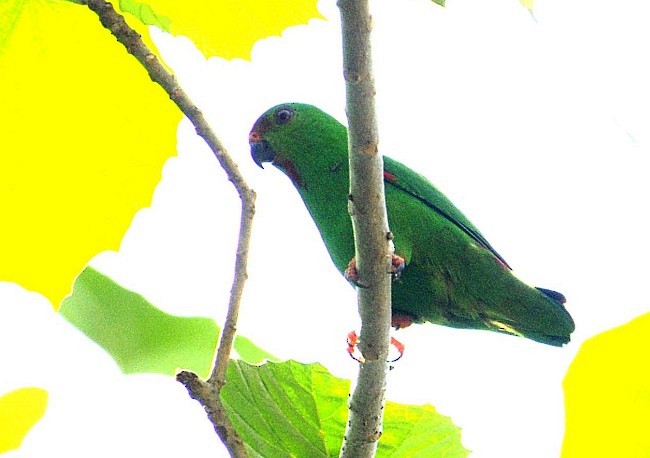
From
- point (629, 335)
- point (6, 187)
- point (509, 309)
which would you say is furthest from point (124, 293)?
point (629, 335)

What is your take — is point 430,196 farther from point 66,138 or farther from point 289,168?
point 66,138

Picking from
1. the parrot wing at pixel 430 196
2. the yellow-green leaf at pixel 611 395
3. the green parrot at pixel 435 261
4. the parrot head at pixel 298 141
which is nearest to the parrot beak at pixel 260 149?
the parrot head at pixel 298 141

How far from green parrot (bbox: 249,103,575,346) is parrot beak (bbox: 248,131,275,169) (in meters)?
0.39

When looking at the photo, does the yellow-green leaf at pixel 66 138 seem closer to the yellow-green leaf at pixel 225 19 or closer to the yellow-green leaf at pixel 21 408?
the yellow-green leaf at pixel 225 19

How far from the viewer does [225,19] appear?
2756mm

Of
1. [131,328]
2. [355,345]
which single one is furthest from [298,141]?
[355,345]

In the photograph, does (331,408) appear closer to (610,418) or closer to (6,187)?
(6,187)

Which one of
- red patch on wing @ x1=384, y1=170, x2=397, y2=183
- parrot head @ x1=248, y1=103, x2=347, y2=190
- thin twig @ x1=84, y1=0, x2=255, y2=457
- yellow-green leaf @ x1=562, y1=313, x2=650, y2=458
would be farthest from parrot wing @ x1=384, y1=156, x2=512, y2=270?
yellow-green leaf @ x1=562, y1=313, x2=650, y2=458

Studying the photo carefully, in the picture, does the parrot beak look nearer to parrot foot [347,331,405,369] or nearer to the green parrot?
the green parrot

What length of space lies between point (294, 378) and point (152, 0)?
1.37 meters

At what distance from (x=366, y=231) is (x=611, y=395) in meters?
1.05

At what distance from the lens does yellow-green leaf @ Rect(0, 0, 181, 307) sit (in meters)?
2.61

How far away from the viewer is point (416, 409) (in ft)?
9.32

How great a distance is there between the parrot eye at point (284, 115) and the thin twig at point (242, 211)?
1.77 meters
